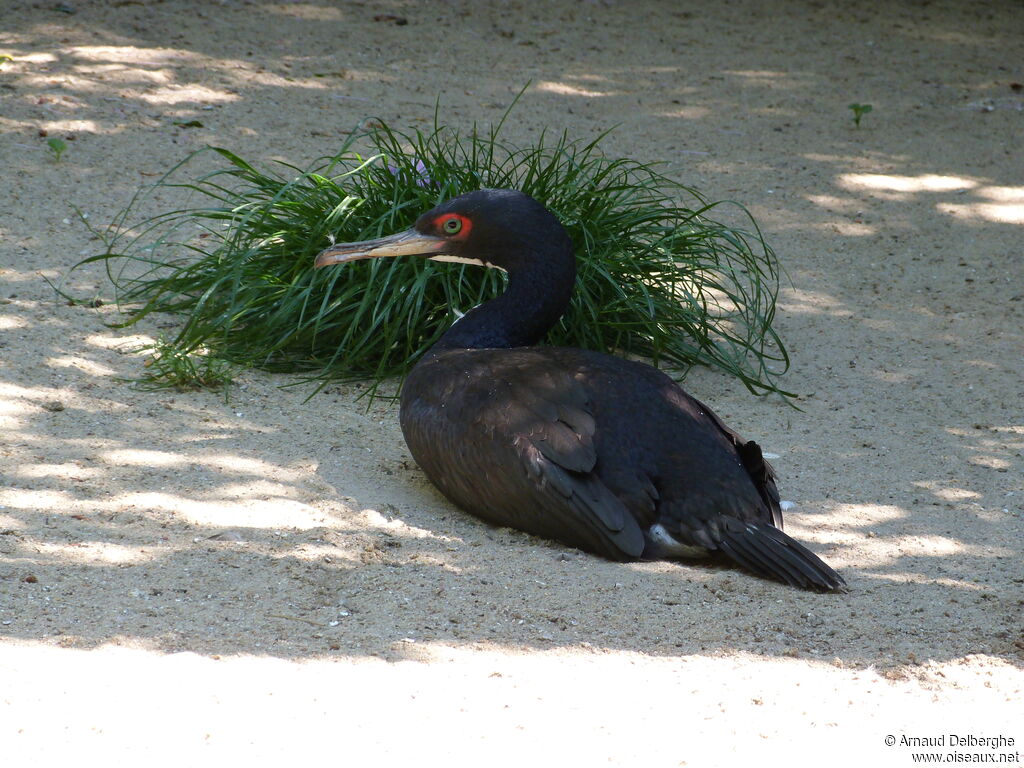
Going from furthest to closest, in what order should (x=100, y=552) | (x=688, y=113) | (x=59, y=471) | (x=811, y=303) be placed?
(x=688, y=113) → (x=811, y=303) → (x=59, y=471) → (x=100, y=552)

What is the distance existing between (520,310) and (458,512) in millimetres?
852

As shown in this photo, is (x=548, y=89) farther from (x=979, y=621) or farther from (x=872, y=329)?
(x=979, y=621)

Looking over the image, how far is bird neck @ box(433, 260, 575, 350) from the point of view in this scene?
15.7ft

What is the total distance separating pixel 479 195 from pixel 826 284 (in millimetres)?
2543

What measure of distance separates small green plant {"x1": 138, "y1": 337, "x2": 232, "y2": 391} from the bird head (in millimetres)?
684

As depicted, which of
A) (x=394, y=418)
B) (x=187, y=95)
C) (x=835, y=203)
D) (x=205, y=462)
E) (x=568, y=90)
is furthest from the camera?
(x=568, y=90)

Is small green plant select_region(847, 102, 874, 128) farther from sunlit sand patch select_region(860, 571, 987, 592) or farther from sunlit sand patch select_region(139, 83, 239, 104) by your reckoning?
sunlit sand patch select_region(860, 571, 987, 592)

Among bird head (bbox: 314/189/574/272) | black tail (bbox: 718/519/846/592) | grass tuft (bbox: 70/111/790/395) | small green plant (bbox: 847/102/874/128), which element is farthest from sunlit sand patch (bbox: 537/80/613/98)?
black tail (bbox: 718/519/846/592)

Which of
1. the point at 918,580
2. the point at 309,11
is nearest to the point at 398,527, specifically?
the point at 918,580

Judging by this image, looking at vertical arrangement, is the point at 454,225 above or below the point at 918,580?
above

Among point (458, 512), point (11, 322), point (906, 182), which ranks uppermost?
point (906, 182)

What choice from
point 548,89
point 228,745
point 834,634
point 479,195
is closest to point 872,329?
point 479,195

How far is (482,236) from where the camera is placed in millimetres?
4852

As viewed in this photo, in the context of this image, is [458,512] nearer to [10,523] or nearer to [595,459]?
[595,459]
